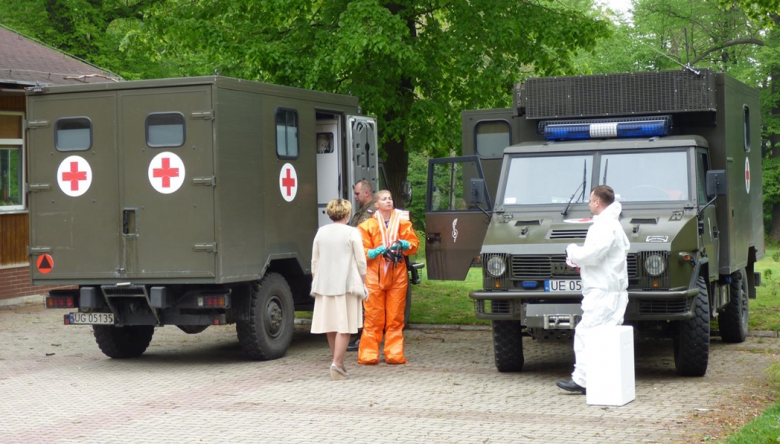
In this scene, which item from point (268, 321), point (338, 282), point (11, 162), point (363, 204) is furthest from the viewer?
point (11, 162)

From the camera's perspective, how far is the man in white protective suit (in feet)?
30.7

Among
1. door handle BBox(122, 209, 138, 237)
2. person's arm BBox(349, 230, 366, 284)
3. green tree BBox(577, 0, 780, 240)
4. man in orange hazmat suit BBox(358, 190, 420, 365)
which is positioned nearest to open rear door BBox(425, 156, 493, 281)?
man in orange hazmat suit BBox(358, 190, 420, 365)

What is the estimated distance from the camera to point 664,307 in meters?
9.98

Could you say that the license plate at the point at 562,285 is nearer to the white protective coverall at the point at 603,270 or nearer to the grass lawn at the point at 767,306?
the white protective coverall at the point at 603,270

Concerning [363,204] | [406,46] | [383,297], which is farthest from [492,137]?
[383,297]

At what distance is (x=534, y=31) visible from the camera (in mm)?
17297

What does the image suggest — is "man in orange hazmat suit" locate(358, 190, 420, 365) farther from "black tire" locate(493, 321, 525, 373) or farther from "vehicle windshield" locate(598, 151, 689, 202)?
"vehicle windshield" locate(598, 151, 689, 202)

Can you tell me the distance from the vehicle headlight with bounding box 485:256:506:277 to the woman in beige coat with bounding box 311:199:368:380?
132 cm

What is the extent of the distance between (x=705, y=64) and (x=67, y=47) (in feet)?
73.3

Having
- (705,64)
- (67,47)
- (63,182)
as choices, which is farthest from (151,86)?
(705,64)

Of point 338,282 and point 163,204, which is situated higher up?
point 163,204

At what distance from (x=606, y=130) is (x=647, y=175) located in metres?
0.80

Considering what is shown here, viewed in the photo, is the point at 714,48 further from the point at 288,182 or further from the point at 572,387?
the point at 572,387

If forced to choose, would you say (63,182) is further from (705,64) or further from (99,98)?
(705,64)
